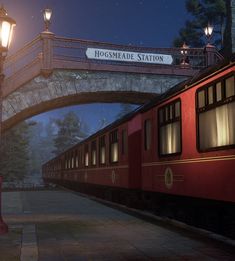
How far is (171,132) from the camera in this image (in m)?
11.4

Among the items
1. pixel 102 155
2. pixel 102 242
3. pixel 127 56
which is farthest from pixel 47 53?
pixel 102 242

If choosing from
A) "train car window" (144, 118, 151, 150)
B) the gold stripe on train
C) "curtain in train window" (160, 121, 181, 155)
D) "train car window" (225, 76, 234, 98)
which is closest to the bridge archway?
"train car window" (144, 118, 151, 150)

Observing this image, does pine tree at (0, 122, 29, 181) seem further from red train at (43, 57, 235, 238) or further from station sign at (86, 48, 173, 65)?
red train at (43, 57, 235, 238)

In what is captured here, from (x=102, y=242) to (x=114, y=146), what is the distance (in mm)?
10181

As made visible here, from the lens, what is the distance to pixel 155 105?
41.8 feet

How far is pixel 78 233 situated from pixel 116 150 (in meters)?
8.55

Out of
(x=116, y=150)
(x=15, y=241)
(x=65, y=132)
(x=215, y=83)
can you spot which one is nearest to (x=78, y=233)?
(x=15, y=241)

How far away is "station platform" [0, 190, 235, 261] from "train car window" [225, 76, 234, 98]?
2623 millimetres

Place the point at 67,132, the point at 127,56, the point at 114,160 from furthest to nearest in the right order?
the point at 67,132 < the point at 127,56 < the point at 114,160

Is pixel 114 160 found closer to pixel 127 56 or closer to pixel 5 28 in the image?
pixel 127 56

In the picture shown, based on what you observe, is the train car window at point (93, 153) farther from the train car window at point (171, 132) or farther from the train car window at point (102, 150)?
the train car window at point (171, 132)

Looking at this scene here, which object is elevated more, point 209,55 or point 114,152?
point 209,55

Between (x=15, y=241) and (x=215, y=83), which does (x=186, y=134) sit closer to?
(x=215, y=83)

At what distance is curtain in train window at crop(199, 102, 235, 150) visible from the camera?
8148mm
